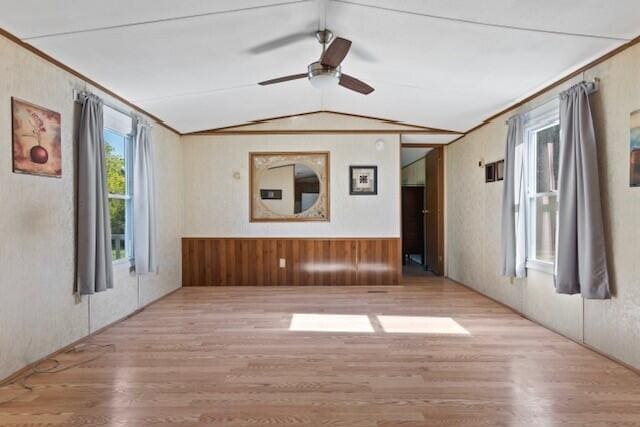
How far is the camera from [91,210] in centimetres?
311

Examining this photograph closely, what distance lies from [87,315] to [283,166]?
3191 millimetres

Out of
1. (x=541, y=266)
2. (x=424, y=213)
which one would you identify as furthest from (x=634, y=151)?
(x=424, y=213)

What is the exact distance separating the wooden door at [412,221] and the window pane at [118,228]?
5.13 meters

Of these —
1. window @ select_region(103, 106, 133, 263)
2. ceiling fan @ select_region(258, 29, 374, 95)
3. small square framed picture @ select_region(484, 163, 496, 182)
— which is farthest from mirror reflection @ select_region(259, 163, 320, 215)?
ceiling fan @ select_region(258, 29, 374, 95)

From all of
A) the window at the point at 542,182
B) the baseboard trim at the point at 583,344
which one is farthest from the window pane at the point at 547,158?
the baseboard trim at the point at 583,344

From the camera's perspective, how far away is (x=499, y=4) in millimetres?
2279

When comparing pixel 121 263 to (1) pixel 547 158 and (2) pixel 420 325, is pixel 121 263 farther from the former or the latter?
(1) pixel 547 158

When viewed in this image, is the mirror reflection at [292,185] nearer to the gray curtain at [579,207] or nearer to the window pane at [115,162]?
the window pane at [115,162]

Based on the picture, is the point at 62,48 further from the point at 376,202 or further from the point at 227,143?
the point at 376,202

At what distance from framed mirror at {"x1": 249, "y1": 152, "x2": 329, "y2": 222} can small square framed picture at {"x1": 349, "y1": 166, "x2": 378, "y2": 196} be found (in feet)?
1.27

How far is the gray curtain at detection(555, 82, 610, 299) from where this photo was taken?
8.95 ft

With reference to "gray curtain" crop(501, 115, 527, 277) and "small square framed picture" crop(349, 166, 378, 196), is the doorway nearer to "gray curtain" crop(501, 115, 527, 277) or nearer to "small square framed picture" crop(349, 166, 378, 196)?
"small square framed picture" crop(349, 166, 378, 196)

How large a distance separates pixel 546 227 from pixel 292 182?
331cm

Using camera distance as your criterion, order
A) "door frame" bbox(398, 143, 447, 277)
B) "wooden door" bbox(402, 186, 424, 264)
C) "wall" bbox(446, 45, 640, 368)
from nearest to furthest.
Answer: "wall" bbox(446, 45, 640, 368) → "door frame" bbox(398, 143, 447, 277) → "wooden door" bbox(402, 186, 424, 264)
